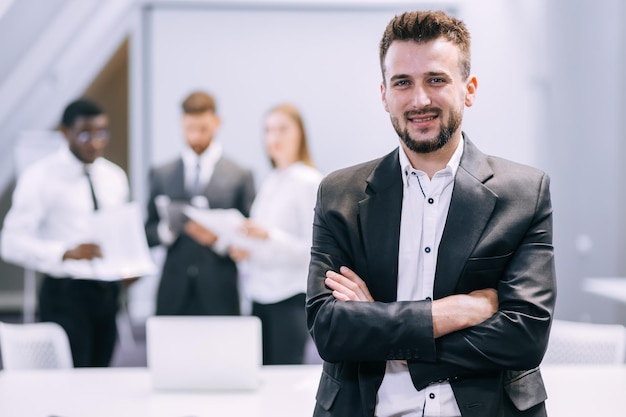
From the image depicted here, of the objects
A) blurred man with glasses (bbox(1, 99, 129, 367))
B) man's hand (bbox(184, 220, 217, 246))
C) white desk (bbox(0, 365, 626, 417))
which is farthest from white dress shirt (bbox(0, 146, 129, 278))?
white desk (bbox(0, 365, 626, 417))

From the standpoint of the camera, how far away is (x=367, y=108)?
764 cm

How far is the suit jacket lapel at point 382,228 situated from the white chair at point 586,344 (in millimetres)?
1779

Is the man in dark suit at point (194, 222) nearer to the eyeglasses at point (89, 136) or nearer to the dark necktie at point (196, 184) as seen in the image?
the dark necktie at point (196, 184)

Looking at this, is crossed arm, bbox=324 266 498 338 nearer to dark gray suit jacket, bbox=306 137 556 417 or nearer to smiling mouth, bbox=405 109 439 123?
dark gray suit jacket, bbox=306 137 556 417

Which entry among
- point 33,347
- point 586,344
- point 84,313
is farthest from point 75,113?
point 586,344

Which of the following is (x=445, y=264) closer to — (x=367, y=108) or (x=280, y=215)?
(x=280, y=215)

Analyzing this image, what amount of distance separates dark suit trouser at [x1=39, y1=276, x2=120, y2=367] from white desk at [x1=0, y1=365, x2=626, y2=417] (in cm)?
106

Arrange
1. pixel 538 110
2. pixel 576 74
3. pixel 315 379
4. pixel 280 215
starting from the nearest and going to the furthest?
pixel 315 379 → pixel 280 215 → pixel 576 74 → pixel 538 110

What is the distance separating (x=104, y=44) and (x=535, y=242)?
7821mm

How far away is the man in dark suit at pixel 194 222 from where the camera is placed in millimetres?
4633

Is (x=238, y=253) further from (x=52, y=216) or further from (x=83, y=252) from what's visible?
(x=52, y=216)

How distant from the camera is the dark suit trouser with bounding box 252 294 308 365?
14.3 ft

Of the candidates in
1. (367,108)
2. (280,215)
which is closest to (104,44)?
(367,108)

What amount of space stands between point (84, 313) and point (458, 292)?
2775 mm
